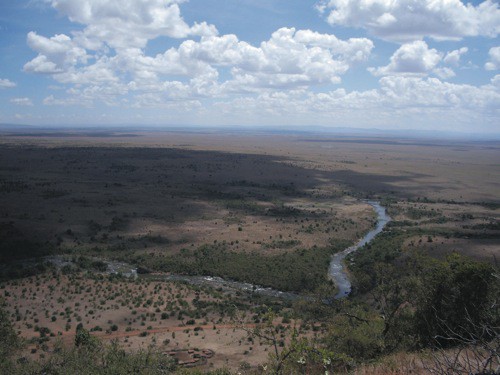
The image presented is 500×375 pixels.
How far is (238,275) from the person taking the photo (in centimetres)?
4753

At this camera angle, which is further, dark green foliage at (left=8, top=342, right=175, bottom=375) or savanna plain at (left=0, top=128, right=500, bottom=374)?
savanna plain at (left=0, top=128, right=500, bottom=374)

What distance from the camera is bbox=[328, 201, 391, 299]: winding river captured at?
43812 millimetres

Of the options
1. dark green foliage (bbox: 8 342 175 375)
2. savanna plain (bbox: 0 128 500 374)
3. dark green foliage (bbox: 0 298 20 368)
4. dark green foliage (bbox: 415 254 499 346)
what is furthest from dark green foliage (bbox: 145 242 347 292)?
dark green foliage (bbox: 8 342 175 375)

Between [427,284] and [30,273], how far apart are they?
40.0 metres

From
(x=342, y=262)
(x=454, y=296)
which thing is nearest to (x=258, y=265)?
(x=342, y=262)

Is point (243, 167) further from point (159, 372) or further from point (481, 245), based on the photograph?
point (159, 372)

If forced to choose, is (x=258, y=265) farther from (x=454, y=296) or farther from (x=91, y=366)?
(x=91, y=366)

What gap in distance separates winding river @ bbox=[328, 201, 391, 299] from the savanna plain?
1131 mm

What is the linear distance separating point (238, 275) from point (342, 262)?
14.8m

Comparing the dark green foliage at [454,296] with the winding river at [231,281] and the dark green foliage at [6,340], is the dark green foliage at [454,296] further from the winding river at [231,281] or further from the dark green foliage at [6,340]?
the dark green foliage at [6,340]

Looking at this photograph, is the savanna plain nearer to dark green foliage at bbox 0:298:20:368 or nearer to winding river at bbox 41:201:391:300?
dark green foliage at bbox 0:298:20:368

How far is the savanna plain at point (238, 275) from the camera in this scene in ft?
63.1

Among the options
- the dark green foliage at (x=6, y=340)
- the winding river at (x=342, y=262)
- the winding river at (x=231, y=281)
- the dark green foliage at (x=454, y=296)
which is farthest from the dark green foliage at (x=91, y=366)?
the winding river at (x=342, y=262)

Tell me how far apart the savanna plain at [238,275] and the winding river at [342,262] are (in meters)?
1.13
